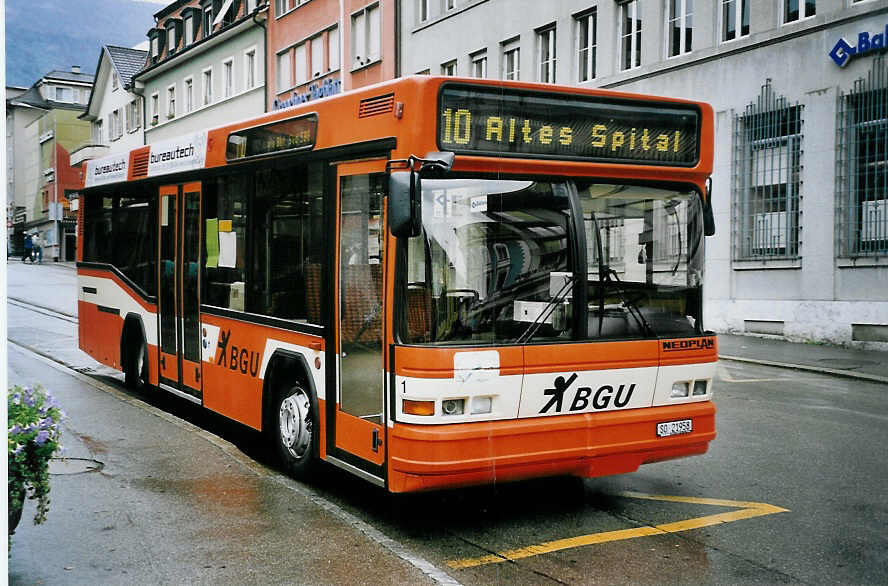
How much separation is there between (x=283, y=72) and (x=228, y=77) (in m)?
6.00

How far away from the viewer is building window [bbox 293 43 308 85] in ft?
136

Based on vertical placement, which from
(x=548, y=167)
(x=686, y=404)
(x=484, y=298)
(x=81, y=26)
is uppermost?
(x=81, y=26)

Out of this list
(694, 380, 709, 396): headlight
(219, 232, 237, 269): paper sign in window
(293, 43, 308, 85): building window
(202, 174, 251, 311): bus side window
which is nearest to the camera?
(694, 380, 709, 396): headlight

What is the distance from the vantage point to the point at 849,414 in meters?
11.6

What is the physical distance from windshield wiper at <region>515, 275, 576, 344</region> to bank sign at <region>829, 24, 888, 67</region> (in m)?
14.6

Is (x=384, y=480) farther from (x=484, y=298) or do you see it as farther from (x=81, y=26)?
(x=81, y=26)

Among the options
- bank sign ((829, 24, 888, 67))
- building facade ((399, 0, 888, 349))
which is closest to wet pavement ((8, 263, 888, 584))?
building facade ((399, 0, 888, 349))

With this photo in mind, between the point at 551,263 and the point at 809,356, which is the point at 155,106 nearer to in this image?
the point at 809,356

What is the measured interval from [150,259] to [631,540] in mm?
7158

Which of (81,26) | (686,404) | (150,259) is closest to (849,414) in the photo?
(686,404)

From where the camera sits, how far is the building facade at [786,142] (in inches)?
739

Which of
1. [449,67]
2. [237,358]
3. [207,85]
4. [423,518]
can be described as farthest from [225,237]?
[207,85]

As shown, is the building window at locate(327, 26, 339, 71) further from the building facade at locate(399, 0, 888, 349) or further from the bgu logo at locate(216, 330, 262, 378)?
the bgu logo at locate(216, 330, 262, 378)

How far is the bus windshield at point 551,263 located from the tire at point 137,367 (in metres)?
6.52
